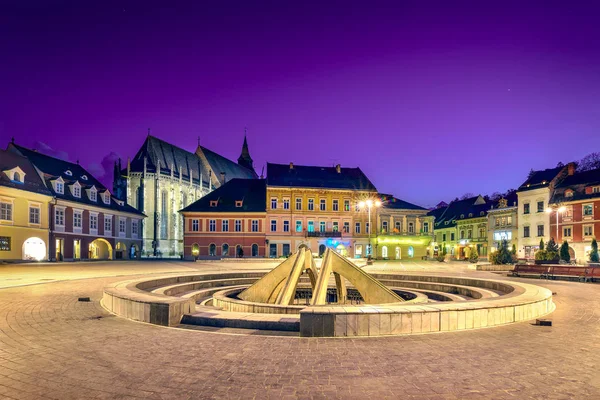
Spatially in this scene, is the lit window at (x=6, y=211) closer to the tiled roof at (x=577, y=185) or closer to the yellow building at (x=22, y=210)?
the yellow building at (x=22, y=210)

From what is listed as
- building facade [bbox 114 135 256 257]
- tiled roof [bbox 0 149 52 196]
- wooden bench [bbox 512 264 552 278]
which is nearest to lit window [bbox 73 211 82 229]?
tiled roof [bbox 0 149 52 196]

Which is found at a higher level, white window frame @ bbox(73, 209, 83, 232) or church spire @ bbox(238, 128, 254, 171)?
church spire @ bbox(238, 128, 254, 171)

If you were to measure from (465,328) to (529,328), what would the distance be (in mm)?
1549

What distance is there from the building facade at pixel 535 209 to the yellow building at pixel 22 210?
193 ft

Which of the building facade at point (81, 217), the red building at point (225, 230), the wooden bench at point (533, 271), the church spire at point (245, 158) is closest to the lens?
the wooden bench at point (533, 271)

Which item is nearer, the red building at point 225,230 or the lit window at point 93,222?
the lit window at point 93,222

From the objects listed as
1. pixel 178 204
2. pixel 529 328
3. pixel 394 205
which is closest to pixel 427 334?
pixel 529 328

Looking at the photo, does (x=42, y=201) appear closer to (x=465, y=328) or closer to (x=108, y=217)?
(x=108, y=217)

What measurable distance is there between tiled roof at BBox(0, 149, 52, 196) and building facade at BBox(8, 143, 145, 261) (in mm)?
996

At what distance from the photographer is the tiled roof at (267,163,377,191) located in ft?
201

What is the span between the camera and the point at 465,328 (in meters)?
9.12

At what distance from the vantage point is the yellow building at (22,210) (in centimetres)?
3866

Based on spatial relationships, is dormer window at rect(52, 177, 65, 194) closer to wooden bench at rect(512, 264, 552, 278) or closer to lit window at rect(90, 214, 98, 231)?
lit window at rect(90, 214, 98, 231)

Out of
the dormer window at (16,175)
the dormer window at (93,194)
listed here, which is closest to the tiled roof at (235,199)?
the dormer window at (93,194)
